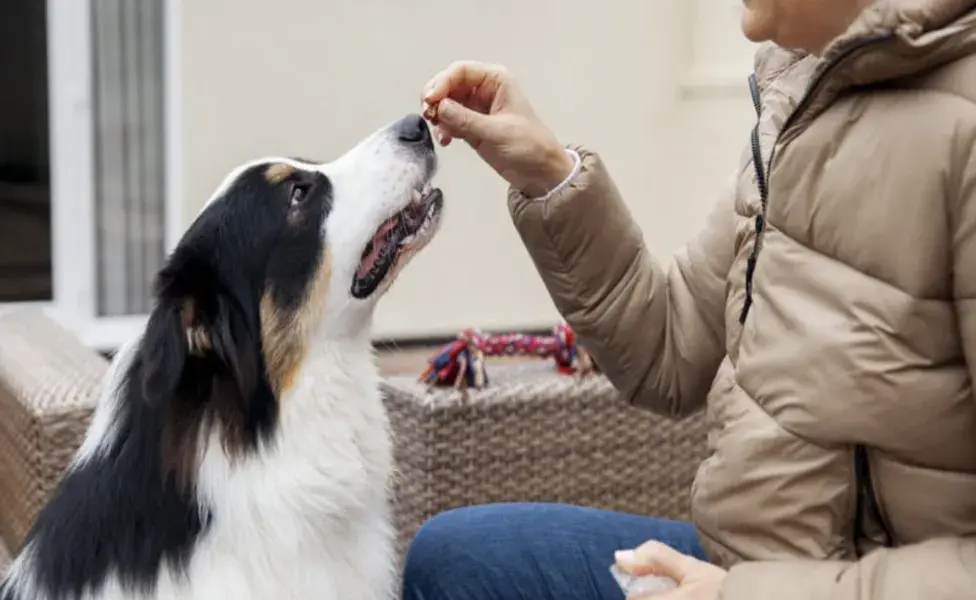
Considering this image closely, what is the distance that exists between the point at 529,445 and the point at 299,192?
746 millimetres

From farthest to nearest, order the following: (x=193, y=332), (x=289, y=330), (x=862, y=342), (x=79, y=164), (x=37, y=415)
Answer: (x=79, y=164) → (x=37, y=415) → (x=289, y=330) → (x=193, y=332) → (x=862, y=342)

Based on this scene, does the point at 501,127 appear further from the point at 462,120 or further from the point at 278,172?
the point at 278,172

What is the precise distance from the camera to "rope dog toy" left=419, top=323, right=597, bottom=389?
6.02 feet

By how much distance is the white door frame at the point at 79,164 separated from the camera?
2971 millimetres

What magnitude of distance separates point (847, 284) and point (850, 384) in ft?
0.28

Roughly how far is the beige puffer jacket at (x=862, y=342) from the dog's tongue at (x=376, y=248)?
1.51 feet

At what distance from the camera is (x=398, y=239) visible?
1.33m

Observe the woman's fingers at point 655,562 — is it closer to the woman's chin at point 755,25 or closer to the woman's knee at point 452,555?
the woman's knee at point 452,555

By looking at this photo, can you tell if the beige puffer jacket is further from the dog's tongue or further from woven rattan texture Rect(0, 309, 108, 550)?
woven rattan texture Rect(0, 309, 108, 550)

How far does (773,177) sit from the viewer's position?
100 centimetres

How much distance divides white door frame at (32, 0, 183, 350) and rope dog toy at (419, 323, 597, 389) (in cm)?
142

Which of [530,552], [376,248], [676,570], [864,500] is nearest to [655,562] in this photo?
[676,570]

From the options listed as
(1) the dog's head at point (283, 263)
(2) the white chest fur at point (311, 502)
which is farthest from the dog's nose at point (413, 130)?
(2) the white chest fur at point (311, 502)

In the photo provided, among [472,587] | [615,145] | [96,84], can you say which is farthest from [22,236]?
[472,587]
